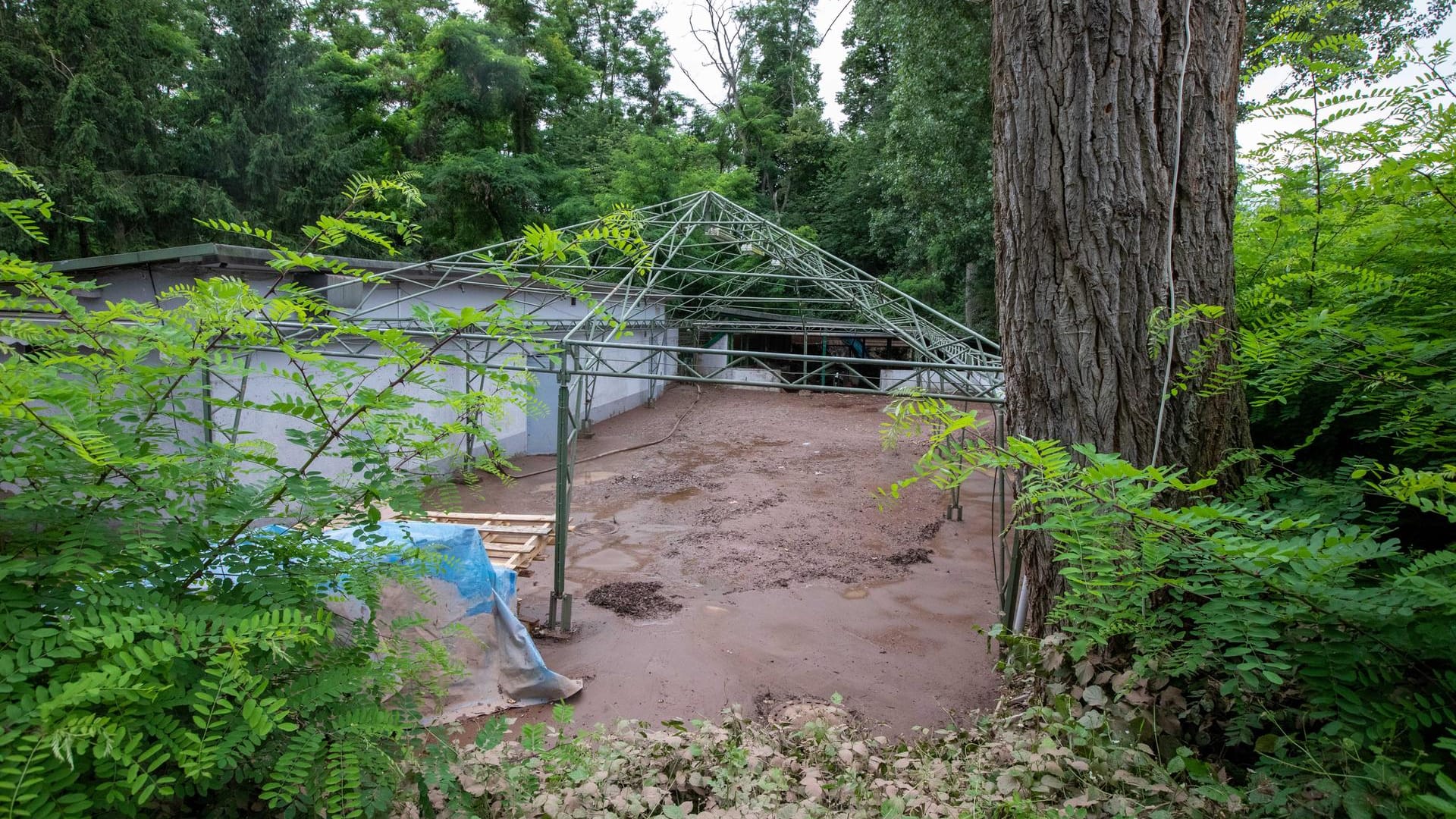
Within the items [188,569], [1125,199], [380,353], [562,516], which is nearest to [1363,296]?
[1125,199]

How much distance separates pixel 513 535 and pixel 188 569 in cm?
595

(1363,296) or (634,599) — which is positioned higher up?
(1363,296)

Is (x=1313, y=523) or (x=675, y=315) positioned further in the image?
(x=675, y=315)

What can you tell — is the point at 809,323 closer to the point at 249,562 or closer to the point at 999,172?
the point at 999,172

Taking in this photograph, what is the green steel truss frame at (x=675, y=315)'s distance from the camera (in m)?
5.61

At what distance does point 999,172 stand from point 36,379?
2.85 m

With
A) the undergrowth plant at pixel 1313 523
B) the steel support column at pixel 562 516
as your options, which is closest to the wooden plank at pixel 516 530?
the steel support column at pixel 562 516

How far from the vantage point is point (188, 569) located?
1.77 metres

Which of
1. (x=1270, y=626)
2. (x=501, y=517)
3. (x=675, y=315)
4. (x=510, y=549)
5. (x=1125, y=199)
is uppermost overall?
(x=675, y=315)

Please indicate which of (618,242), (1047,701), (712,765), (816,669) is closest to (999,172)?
(618,242)

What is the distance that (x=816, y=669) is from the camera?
18.2 feet

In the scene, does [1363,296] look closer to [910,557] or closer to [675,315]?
[910,557]

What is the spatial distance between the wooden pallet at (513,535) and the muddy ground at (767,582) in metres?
0.33

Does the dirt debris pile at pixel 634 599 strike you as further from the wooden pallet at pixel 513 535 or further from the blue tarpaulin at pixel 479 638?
the blue tarpaulin at pixel 479 638
